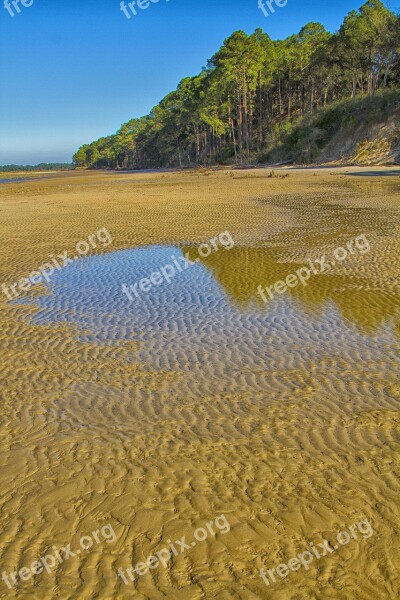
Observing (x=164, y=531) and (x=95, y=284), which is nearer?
(x=164, y=531)

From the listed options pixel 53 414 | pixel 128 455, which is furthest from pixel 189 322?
pixel 128 455

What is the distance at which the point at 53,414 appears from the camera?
537cm

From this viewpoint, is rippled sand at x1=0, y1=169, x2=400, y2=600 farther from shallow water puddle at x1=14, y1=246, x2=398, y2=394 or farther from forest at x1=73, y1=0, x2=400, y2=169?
forest at x1=73, y1=0, x2=400, y2=169

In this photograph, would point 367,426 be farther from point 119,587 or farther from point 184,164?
point 184,164

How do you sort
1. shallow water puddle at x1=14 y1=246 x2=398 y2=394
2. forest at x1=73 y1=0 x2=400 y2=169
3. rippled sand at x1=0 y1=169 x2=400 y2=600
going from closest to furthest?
rippled sand at x1=0 y1=169 x2=400 y2=600 < shallow water puddle at x1=14 y1=246 x2=398 y2=394 < forest at x1=73 y1=0 x2=400 y2=169

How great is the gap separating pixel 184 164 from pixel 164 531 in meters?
99.2

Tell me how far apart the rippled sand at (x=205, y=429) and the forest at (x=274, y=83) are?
48.5 meters

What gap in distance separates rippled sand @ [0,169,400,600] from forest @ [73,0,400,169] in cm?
4850

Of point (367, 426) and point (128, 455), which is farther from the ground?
point (128, 455)

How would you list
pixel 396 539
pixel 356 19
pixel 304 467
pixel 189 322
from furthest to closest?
pixel 356 19 < pixel 189 322 < pixel 304 467 < pixel 396 539

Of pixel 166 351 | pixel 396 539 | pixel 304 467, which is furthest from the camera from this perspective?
pixel 166 351

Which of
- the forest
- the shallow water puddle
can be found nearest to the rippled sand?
the shallow water puddle

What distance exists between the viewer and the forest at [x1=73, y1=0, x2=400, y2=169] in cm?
5228

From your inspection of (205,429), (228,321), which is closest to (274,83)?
(228,321)
